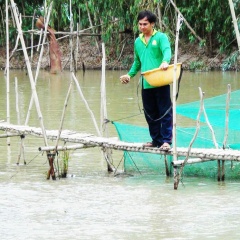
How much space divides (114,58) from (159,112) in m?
16.6

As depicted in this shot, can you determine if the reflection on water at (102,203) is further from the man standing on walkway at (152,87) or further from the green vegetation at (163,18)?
the green vegetation at (163,18)

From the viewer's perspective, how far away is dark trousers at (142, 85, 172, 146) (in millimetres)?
6309

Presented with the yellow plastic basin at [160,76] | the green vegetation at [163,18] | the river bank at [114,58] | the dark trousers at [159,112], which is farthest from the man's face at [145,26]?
the river bank at [114,58]

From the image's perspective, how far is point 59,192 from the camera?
6.04 meters

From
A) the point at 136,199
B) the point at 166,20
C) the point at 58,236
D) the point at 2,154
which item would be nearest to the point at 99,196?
the point at 136,199

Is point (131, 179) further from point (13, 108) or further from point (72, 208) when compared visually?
point (13, 108)

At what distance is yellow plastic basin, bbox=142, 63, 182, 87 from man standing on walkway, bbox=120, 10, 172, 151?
0.13 metres

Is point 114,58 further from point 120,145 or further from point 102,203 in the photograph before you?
point 102,203

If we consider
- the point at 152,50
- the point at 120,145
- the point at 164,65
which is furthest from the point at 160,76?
the point at 120,145

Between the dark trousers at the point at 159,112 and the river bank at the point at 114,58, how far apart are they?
13.9 metres

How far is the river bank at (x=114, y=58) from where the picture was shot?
20828 mm

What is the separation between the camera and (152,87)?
6.26 meters

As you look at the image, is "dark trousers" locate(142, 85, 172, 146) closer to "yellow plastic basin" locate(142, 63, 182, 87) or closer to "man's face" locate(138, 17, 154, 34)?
"yellow plastic basin" locate(142, 63, 182, 87)

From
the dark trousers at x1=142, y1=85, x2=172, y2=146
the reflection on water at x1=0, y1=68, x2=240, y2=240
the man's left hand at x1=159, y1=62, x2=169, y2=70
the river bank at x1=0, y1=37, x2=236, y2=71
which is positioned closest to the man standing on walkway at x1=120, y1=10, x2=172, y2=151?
the dark trousers at x1=142, y1=85, x2=172, y2=146
